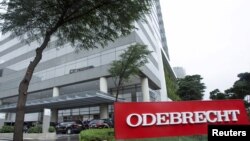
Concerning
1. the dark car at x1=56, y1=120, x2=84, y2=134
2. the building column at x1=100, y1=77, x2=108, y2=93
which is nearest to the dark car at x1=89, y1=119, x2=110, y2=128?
the dark car at x1=56, y1=120, x2=84, y2=134

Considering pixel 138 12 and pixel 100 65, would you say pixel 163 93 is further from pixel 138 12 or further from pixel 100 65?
pixel 138 12

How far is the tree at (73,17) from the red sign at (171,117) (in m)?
5.43

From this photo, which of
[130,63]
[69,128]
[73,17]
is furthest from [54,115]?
[73,17]

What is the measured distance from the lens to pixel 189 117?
8547 mm

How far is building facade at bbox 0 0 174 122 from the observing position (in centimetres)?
4050

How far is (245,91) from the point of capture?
152 ft

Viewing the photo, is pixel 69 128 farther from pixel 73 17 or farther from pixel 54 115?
pixel 54 115

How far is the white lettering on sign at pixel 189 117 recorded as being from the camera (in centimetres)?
839

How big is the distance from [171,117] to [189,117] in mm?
593

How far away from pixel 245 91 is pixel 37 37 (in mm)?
40947

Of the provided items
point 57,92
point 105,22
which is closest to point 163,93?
point 57,92

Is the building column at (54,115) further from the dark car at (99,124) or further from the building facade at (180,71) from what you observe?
the building facade at (180,71)

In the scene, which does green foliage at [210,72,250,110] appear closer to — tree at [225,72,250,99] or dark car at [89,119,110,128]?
tree at [225,72,250,99]

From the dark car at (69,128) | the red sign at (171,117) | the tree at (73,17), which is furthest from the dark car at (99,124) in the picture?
the red sign at (171,117)
